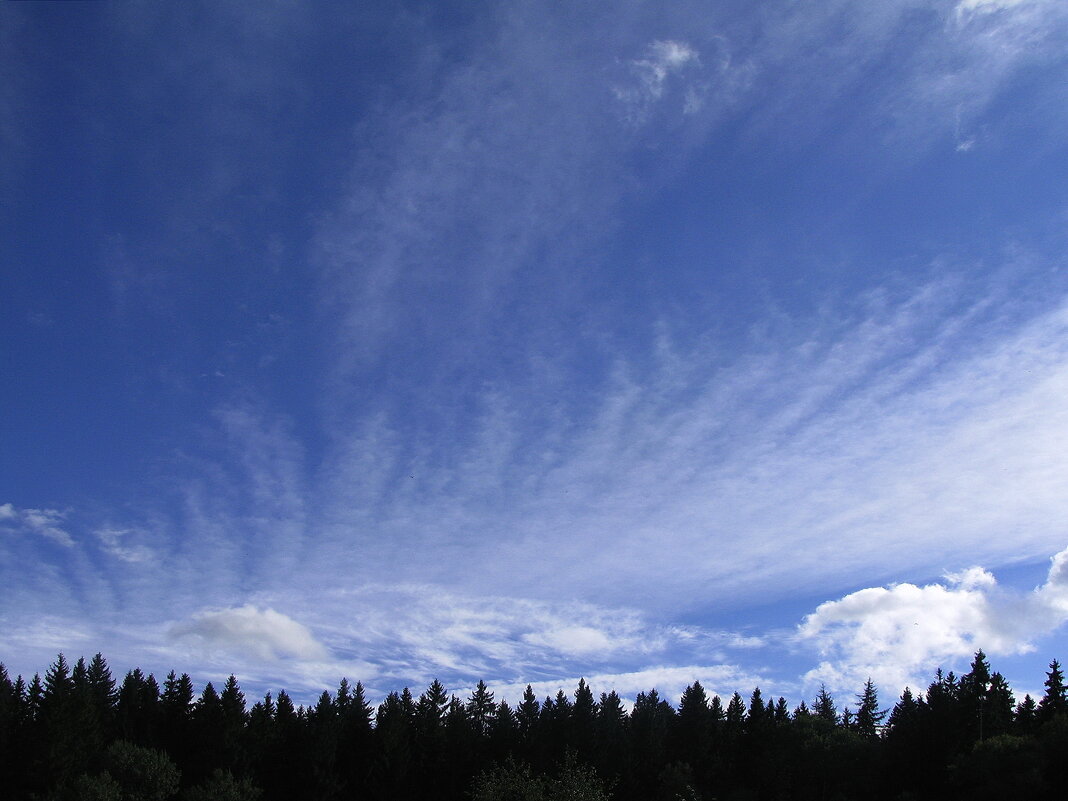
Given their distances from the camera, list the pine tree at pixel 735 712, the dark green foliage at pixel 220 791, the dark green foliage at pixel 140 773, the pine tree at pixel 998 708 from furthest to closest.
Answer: the pine tree at pixel 735 712 < the pine tree at pixel 998 708 < the dark green foliage at pixel 140 773 < the dark green foliage at pixel 220 791

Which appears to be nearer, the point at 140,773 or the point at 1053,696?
the point at 140,773

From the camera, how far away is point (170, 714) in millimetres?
116812

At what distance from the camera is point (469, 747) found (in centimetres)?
11788

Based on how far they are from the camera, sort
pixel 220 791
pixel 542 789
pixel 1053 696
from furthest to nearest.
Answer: pixel 1053 696 → pixel 220 791 → pixel 542 789

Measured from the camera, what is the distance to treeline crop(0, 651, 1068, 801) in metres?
87.0

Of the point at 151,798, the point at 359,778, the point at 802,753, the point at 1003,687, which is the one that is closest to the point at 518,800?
the point at 151,798

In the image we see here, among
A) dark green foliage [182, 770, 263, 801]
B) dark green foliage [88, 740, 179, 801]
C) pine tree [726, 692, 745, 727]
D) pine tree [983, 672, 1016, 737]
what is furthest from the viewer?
pine tree [726, 692, 745, 727]

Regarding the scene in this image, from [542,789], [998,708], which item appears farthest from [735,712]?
[542,789]

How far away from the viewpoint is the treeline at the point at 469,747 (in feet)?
285

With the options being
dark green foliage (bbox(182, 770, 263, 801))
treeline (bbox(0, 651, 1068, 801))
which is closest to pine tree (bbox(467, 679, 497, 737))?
treeline (bbox(0, 651, 1068, 801))

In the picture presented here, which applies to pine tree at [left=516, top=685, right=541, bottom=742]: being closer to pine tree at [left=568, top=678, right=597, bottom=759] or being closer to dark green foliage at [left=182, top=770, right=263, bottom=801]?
pine tree at [left=568, top=678, right=597, bottom=759]

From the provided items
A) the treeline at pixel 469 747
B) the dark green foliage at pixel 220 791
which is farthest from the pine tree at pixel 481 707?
the dark green foliage at pixel 220 791

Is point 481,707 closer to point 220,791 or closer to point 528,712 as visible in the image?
point 528,712

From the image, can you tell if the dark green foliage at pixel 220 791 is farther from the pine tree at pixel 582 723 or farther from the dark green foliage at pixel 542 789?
the pine tree at pixel 582 723
